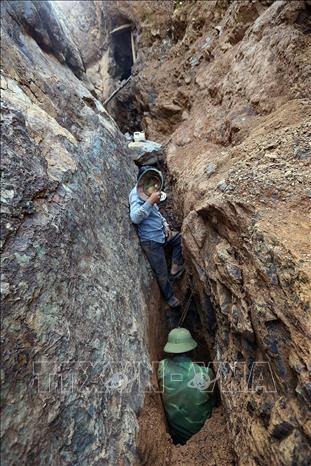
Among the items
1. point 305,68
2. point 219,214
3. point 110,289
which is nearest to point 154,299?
point 110,289

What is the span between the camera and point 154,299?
15.1ft

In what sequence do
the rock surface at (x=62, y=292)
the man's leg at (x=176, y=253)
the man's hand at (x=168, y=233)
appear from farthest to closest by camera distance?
the man's leg at (x=176, y=253), the man's hand at (x=168, y=233), the rock surface at (x=62, y=292)

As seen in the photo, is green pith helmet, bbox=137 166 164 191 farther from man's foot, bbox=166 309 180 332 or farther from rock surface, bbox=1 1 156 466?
man's foot, bbox=166 309 180 332

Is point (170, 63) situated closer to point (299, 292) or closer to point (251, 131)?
point (251, 131)

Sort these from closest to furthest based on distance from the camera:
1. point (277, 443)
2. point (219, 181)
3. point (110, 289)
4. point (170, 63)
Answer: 1. point (277, 443)
2. point (110, 289)
3. point (219, 181)
4. point (170, 63)

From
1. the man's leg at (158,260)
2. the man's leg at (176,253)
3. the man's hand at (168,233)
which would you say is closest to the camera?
the man's leg at (158,260)

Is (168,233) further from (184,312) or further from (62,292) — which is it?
(62,292)

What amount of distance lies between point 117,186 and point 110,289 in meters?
1.74

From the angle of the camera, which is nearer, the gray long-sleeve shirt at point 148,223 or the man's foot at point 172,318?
the gray long-sleeve shirt at point 148,223

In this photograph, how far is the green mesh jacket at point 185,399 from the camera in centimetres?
385

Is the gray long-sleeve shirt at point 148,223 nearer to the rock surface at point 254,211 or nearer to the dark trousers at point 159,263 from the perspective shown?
the dark trousers at point 159,263

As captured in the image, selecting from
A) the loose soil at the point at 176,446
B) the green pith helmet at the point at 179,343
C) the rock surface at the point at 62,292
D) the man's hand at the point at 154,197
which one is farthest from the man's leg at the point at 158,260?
the loose soil at the point at 176,446

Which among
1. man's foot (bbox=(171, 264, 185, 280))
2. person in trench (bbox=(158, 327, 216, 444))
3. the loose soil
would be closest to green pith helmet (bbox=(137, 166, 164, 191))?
man's foot (bbox=(171, 264, 185, 280))

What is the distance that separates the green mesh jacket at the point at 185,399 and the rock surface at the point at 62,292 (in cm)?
45
